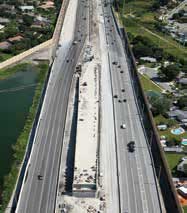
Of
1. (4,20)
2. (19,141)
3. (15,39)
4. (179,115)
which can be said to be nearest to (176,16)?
(4,20)

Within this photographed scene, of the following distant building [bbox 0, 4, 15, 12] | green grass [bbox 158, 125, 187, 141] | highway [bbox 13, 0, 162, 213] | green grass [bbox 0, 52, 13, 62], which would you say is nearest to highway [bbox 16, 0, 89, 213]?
highway [bbox 13, 0, 162, 213]

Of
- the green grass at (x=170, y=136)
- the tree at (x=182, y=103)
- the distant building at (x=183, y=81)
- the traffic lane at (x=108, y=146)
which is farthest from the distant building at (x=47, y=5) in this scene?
the green grass at (x=170, y=136)

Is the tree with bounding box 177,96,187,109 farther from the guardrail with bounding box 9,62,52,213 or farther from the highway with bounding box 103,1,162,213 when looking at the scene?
the guardrail with bounding box 9,62,52,213

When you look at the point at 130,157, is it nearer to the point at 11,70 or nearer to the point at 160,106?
the point at 160,106

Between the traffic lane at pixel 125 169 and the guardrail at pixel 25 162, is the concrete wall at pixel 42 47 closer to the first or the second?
the guardrail at pixel 25 162

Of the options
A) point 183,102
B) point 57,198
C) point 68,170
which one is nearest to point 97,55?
point 183,102
